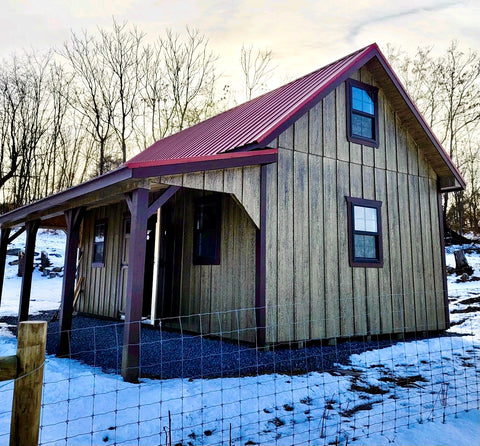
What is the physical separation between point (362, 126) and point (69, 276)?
22.2ft

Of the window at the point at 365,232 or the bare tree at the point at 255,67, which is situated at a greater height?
the bare tree at the point at 255,67

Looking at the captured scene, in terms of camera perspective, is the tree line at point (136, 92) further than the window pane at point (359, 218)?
Yes

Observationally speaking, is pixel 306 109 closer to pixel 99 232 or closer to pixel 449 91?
pixel 99 232

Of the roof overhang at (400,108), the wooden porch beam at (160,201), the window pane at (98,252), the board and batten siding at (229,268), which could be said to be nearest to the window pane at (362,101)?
the roof overhang at (400,108)

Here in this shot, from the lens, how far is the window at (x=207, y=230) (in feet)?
28.0

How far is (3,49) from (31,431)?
2896 cm

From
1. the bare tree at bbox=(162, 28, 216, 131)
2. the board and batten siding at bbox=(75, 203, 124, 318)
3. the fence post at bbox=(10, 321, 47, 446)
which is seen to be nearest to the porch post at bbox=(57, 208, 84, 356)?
the board and batten siding at bbox=(75, 203, 124, 318)

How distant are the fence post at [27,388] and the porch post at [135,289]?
251cm

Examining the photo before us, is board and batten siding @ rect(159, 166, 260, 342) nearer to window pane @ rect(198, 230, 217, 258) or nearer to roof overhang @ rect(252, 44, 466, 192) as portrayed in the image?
window pane @ rect(198, 230, 217, 258)

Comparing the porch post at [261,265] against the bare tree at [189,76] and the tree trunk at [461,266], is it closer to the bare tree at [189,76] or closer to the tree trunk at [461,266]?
the tree trunk at [461,266]

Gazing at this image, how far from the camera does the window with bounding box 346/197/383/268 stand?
8594 mm

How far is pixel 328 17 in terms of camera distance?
891 centimetres

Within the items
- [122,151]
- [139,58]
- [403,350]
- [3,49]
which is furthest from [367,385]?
[3,49]

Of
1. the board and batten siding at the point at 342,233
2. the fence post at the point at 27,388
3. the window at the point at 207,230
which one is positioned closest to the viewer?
the fence post at the point at 27,388
